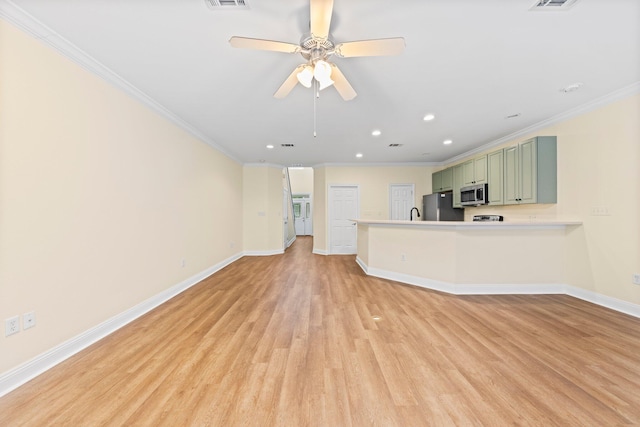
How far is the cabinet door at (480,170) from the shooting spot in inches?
183

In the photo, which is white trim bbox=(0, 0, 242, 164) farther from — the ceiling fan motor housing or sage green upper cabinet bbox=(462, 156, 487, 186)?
sage green upper cabinet bbox=(462, 156, 487, 186)

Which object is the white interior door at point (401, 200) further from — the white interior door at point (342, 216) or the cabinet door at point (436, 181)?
the white interior door at point (342, 216)

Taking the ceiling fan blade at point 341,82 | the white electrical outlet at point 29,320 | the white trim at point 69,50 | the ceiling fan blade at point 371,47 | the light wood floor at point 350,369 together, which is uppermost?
the white trim at point 69,50

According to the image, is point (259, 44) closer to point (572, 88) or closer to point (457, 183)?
point (572, 88)

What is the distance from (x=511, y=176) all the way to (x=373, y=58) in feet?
11.3

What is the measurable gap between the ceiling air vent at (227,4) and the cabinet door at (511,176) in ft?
14.5

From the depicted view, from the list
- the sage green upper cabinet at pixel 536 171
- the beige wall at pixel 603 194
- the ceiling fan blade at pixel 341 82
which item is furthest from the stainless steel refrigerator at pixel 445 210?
the ceiling fan blade at pixel 341 82

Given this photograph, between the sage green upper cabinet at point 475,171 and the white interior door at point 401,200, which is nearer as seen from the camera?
the sage green upper cabinet at point 475,171

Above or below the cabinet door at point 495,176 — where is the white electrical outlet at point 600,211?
below

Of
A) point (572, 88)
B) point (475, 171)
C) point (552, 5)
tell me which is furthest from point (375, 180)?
point (552, 5)

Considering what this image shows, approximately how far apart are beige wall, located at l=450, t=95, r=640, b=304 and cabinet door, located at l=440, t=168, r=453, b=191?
2152mm

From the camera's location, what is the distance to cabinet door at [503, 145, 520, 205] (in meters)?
3.94

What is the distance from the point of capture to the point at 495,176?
14.4 feet

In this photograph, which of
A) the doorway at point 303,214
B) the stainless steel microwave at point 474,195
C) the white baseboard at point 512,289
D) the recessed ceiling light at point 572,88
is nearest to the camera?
the recessed ceiling light at point 572,88
